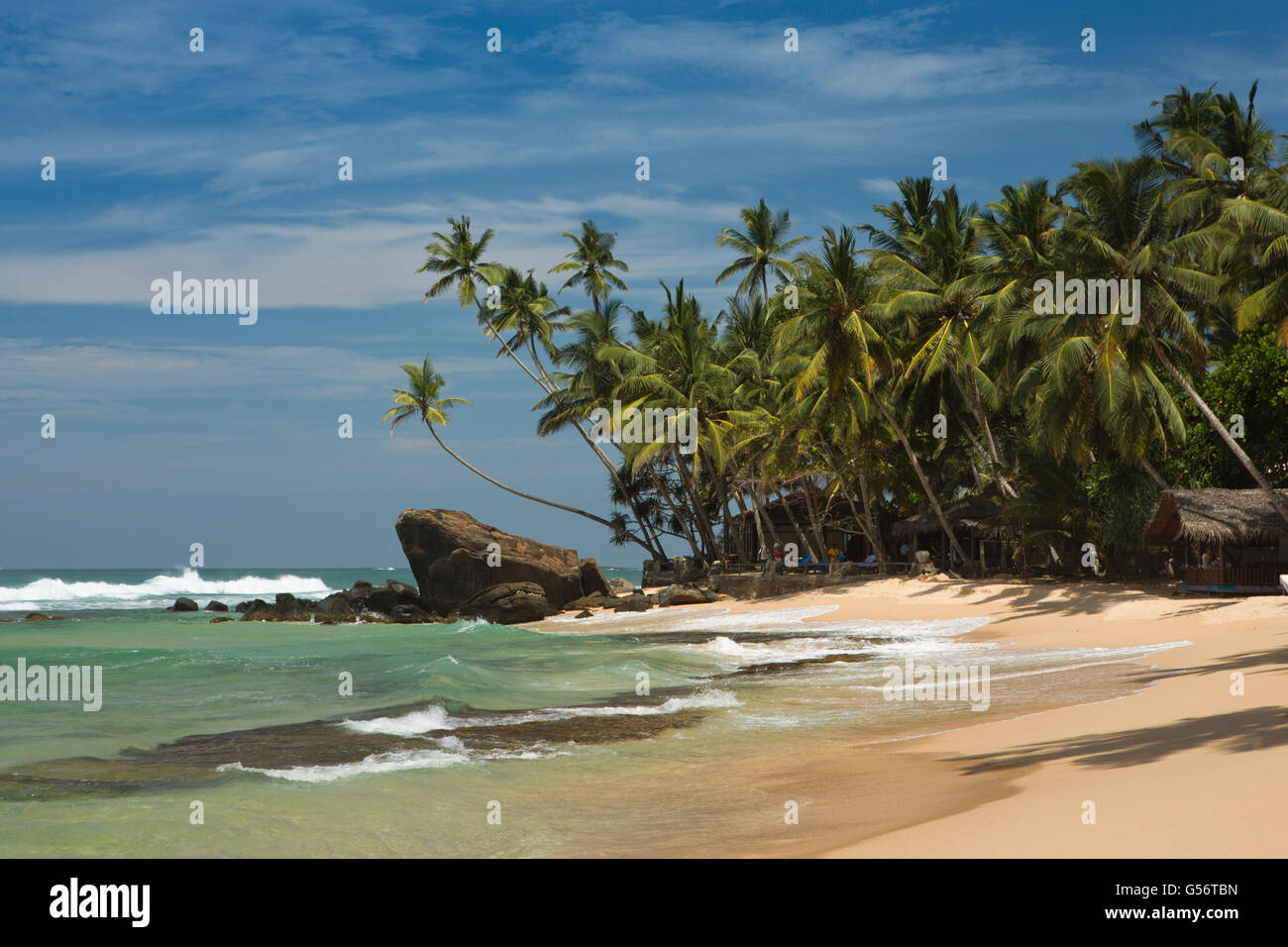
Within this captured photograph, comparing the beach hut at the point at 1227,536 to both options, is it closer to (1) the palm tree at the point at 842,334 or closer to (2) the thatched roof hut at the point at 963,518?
(2) the thatched roof hut at the point at 963,518

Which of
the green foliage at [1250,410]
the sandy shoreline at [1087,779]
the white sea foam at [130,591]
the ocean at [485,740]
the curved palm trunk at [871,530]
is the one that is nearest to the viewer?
the sandy shoreline at [1087,779]

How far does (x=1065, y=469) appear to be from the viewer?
27141mm

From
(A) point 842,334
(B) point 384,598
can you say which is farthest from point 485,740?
(B) point 384,598

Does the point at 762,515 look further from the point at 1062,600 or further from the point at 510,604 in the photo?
the point at 1062,600

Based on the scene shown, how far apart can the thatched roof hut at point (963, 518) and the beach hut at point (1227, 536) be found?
6.25 meters

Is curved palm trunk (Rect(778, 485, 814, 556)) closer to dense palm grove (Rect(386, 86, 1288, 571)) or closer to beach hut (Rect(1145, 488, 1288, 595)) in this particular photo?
dense palm grove (Rect(386, 86, 1288, 571))

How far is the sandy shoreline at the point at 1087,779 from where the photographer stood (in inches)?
209

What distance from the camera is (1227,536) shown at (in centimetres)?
2202

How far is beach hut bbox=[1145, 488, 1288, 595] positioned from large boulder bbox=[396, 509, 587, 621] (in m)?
22.2

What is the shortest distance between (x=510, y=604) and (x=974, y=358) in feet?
60.2

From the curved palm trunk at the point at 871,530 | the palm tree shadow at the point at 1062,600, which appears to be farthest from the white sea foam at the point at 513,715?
the curved palm trunk at the point at 871,530

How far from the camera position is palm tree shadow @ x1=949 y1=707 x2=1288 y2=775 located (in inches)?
292

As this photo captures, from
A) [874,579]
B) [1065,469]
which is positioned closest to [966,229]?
[1065,469]
